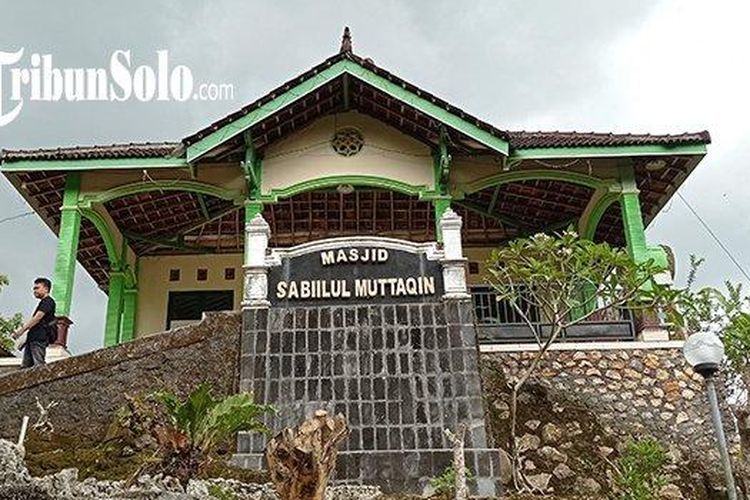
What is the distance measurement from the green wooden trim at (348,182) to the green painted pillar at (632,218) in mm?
3210

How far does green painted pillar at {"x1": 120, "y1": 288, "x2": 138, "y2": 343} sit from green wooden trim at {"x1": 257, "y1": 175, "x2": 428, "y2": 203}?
177 inches

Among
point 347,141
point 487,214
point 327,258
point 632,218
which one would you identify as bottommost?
point 327,258

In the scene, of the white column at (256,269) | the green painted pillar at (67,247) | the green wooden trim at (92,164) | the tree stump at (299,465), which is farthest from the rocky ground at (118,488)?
the green wooden trim at (92,164)

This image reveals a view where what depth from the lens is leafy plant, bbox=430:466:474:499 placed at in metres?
8.47

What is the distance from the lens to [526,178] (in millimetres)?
14453

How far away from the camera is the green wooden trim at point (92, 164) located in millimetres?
13664

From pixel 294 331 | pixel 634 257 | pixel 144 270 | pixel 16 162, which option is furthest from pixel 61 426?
pixel 634 257

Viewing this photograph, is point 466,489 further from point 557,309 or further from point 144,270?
point 144,270

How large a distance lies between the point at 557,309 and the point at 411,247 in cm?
200

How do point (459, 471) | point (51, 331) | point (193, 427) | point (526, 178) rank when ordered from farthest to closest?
point (526, 178)
point (51, 331)
point (459, 471)
point (193, 427)

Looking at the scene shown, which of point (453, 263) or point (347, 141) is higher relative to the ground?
point (347, 141)

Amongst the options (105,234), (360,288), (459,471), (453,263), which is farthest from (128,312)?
(459,471)

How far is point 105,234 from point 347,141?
16.3 ft

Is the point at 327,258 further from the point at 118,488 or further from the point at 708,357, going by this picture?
the point at 708,357
